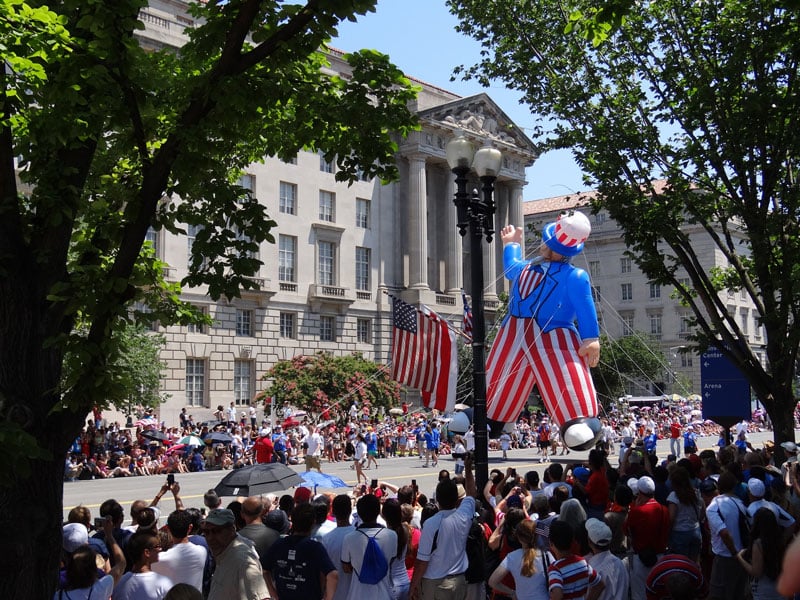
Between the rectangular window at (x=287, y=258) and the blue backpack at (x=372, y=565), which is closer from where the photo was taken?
the blue backpack at (x=372, y=565)

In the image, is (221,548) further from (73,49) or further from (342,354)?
(342,354)

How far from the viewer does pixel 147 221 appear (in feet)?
21.0

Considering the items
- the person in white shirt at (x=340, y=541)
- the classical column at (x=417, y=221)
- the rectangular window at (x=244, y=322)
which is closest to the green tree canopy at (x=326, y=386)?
the rectangular window at (x=244, y=322)

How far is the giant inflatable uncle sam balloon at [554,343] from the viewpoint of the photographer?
15102 mm

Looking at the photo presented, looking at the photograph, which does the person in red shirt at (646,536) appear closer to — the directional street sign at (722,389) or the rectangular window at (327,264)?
the directional street sign at (722,389)

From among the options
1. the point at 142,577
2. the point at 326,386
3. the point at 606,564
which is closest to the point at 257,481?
the point at 142,577

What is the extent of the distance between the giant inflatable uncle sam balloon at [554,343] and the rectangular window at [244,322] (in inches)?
1264

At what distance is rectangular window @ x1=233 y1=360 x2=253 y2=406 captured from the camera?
46.7 metres

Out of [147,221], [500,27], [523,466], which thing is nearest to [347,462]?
[523,466]

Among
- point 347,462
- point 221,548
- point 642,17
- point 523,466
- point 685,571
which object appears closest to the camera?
point 685,571

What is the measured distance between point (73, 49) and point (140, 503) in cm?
407

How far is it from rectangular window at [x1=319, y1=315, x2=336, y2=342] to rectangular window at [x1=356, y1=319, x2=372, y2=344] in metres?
1.93

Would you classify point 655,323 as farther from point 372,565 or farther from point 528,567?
point 372,565

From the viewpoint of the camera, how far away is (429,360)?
15.8 m
